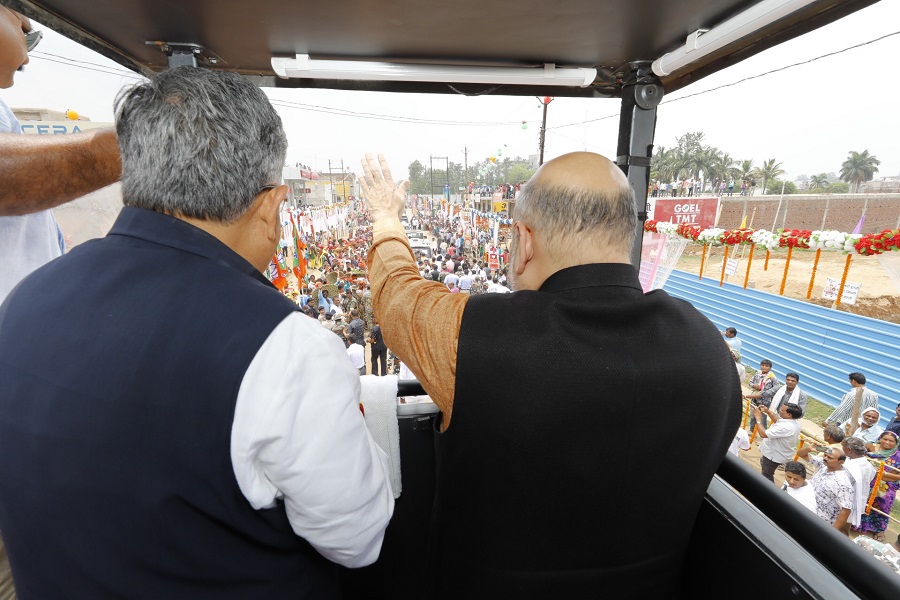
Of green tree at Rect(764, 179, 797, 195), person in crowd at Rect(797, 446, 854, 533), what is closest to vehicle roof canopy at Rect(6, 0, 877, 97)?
person in crowd at Rect(797, 446, 854, 533)

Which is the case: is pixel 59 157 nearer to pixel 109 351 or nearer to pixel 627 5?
pixel 109 351

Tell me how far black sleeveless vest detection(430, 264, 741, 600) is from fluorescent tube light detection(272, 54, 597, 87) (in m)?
1.35

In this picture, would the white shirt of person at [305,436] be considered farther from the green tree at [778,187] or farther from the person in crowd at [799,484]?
the green tree at [778,187]

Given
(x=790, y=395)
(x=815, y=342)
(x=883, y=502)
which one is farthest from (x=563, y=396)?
(x=815, y=342)

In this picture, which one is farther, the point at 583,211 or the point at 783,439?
the point at 783,439

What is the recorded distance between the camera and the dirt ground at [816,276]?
17.3m

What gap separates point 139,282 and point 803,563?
4.77 ft

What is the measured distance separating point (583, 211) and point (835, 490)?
569cm

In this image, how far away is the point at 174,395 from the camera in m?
0.67

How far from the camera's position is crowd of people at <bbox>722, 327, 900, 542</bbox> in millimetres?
4676

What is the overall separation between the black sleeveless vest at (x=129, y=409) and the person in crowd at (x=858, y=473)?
6.24 m

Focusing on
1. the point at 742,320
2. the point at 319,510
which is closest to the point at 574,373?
the point at 319,510

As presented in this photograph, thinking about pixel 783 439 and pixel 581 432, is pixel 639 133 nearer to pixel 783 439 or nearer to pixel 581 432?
pixel 581 432

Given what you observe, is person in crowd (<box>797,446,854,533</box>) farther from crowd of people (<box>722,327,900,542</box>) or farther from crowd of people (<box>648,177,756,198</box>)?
crowd of people (<box>648,177,756,198</box>)
